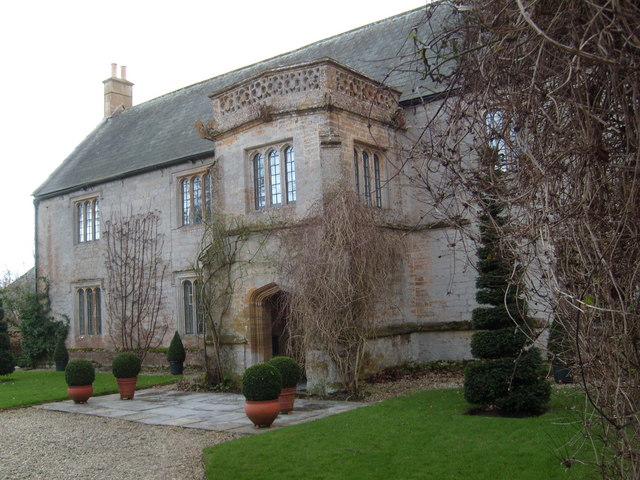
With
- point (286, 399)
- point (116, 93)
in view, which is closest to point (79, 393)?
point (286, 399)

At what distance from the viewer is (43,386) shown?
1625cm

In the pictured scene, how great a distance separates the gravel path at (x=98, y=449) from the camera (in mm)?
7582

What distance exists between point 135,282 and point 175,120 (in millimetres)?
6109

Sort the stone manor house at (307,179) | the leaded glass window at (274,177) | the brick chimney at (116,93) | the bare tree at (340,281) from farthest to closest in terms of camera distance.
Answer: the brick chimney at (116,93), the leaded glass window at (274,177), the stone manor house at (307,179), the bare tree at (340,281)

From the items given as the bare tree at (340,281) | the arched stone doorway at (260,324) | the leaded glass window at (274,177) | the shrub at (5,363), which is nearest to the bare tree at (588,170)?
the bare tree at (340,281)

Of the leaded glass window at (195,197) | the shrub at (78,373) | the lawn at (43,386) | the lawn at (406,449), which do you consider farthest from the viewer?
the leaded glass window at (195,197)

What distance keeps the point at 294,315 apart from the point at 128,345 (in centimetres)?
999

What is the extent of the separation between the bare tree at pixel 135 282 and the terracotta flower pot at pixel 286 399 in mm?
9393

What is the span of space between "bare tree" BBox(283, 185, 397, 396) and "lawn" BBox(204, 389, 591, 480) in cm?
220

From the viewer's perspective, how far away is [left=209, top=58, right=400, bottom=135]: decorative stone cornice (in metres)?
12.9

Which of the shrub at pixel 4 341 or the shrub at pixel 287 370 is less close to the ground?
the shrub at pixel 4 341

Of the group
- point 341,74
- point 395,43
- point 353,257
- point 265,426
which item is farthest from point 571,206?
point 395,43

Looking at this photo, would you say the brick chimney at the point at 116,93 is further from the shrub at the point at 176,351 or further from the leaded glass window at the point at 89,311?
the shrub at the point at 176,351

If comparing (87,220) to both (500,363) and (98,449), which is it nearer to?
(98,449)
